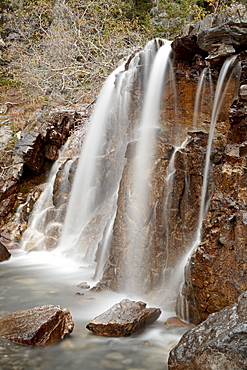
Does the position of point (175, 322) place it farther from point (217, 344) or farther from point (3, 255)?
point (3, 255)

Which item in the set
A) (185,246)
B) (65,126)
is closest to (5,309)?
(185,246)

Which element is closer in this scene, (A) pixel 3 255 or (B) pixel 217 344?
(B) pixel 217 344

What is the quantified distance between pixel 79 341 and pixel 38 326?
619 millimetres

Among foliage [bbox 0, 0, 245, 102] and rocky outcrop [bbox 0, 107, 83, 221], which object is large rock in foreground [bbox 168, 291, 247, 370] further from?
foliage [bbox 0, 0, 245, 102]

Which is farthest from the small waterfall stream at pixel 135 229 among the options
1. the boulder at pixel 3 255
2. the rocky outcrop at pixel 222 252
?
the rocky outcrop at pixel 222 252

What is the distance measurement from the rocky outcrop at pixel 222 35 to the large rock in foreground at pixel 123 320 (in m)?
5.84

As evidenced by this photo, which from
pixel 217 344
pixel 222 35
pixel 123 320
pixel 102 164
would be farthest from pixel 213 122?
pixel 217 344

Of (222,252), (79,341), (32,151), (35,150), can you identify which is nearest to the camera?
(79,341)

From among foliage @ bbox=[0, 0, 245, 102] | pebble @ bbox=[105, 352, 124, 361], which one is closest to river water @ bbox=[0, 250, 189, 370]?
pebble @ bbox=[105, 352, 124, 361]

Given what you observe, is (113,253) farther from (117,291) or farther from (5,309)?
(5,309)

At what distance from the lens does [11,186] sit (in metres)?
12.7

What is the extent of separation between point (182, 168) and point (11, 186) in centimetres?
875

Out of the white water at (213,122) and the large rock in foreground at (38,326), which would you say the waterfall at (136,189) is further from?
the large rock in foreground at (38,326)

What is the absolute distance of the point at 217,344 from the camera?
9.61 feet
